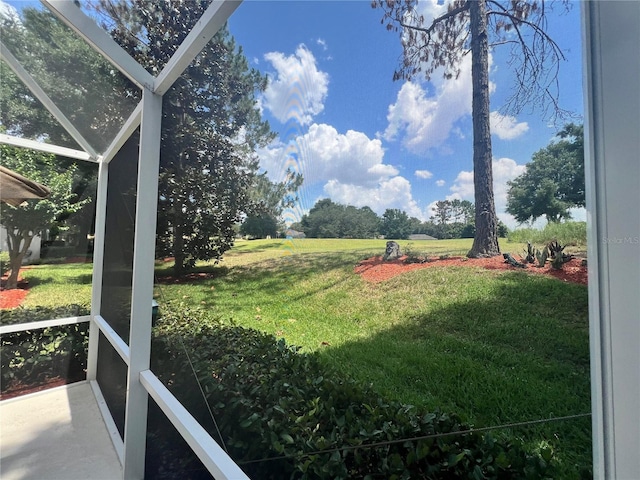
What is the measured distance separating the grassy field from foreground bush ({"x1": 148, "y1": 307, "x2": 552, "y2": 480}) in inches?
2.5

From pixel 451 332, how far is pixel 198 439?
2.80ft

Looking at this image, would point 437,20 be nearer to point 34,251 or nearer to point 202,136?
point 202,136

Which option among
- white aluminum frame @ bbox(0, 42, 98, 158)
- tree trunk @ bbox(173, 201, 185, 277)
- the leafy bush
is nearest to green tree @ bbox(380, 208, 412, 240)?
tree trunk @ bbox(173, 201, 185, 277)

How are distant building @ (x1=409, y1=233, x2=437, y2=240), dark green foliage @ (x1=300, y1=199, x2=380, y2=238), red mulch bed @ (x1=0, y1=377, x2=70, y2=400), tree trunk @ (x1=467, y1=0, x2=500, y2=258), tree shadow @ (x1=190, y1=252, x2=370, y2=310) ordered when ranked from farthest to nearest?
red mulch bed @ (x1=0, y1=377, x2=70, y2=400), tree shadow @ (x1=190, y1=252, x2=370, y2=310), dark green foliage @ (x1=300, y1=199, x2=380, y2=238), distant building @ (x1=409, y1=233, x2=437, y2=240), tree trunk @ (x1=467, y1=0, x2=500, y2=258)

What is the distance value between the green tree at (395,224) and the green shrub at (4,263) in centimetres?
324

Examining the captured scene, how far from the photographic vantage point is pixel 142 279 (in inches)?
49.8

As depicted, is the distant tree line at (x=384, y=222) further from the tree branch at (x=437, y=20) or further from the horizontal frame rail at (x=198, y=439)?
the horizontal frame rail at (x=198, y=439)

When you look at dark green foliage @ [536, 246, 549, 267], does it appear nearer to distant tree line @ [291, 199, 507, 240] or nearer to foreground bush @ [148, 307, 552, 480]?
distant tree line @ [291, 199, 507, 240]

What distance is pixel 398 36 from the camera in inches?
41.1

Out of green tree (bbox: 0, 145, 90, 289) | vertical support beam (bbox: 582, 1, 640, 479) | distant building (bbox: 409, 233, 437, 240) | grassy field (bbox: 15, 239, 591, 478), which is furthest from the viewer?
green tree (bbox: 0, 145, 90, 289)

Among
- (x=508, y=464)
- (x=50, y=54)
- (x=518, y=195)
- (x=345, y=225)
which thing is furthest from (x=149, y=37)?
(x=508, y=464)

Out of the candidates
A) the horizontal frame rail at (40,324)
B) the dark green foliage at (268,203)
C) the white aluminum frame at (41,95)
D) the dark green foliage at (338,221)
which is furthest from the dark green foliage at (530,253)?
the horizontal frame rail at (40,324)

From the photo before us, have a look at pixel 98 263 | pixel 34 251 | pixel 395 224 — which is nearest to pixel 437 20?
pixel 395 224

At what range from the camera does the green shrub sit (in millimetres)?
2486
